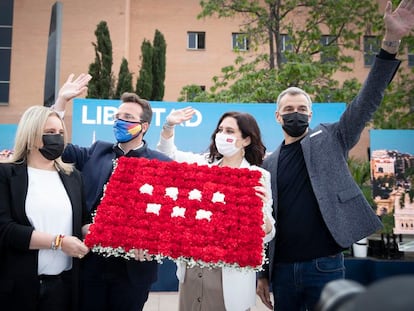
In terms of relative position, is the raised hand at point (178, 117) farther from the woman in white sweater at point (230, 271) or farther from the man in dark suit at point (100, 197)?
the woman in white sweater at point (230, 271)

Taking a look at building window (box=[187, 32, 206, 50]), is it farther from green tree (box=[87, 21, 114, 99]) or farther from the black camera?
the black camera

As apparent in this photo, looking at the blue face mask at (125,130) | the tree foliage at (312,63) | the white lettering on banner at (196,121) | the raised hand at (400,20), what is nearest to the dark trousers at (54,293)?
the blue face mask at (125,130)

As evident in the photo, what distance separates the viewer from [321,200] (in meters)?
2.21

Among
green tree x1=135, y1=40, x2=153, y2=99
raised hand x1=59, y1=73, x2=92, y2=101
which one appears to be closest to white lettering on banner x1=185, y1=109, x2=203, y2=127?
raised hand x1=59, y1=73, x2=92, y2=101

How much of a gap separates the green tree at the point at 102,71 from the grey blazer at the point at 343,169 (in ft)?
32.6

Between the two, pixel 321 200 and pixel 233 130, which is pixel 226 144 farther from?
pixel 321 200

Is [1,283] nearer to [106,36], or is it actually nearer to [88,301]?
[88,301]

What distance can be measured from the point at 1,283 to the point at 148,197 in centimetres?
84

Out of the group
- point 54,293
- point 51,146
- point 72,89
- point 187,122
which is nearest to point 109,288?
point 54,293

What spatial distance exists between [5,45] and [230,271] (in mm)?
16485

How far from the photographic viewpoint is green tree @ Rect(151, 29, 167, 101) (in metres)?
13.0

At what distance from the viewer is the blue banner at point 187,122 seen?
17.4 feet

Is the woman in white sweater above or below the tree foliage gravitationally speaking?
below

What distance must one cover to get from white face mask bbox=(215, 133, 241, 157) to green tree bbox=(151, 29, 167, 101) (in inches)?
418
